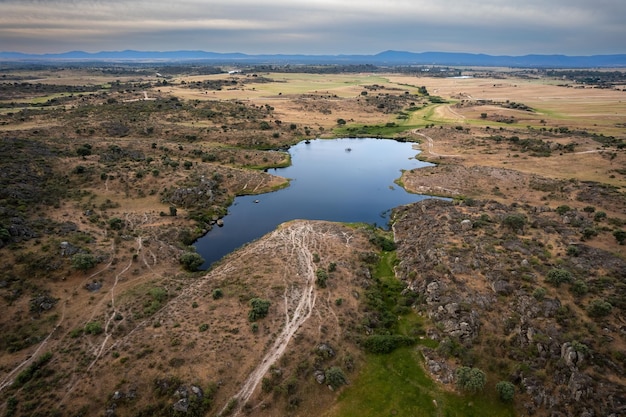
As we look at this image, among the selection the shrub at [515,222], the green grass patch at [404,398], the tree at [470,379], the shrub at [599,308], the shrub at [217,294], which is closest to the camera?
the green grass patch at [404,398]

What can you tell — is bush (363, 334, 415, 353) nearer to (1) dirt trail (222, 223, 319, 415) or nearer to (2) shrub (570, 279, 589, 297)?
(1) dirt trail (222, 223, 319, 415)

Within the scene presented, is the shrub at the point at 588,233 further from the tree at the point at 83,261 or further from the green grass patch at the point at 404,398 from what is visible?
the tree at the point at 83,261

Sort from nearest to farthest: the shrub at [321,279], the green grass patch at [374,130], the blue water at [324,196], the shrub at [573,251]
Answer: the shrub at [321,279] < the shrub at [573,251] < the blue water at [324,196] < the green grass patch at [374,130]

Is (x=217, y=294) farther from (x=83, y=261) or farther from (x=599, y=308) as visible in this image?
(x=599, y=308)

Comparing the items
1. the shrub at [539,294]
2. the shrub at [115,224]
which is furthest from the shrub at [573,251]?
the shrub at [115,224]

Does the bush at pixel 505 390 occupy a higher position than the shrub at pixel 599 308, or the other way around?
the shrub at pixel 599 308

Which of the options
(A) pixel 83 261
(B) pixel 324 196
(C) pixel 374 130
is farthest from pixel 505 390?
(C) pixel 374 130

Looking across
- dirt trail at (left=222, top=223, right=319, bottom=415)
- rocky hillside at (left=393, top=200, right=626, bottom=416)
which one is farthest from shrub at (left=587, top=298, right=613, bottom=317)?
dirt trail at (left=222, top=223, right=319, bottom=415)
